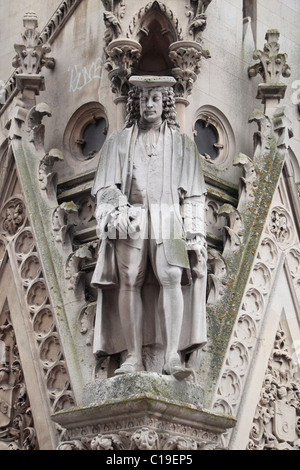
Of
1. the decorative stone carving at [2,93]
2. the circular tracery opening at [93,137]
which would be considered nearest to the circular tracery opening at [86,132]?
the circular tracery opening at [93,137]

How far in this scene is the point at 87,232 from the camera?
42.7 ft

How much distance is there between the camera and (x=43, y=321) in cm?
1281

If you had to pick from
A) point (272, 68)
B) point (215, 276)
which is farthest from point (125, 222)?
point (272, 68)

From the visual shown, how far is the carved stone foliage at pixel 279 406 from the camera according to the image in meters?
12.6

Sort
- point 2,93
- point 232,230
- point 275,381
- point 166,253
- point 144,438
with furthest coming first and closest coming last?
point 2,93
point 232,230
point 275,381
point 166,253
point 144,438

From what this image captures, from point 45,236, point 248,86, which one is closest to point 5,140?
point 45,236

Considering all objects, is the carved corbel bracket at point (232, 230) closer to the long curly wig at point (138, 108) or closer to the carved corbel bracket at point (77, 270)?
the long curly wig at point (138, 108)

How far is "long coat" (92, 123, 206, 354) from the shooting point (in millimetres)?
11695

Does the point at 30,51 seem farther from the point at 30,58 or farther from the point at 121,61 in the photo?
the point at 121,61

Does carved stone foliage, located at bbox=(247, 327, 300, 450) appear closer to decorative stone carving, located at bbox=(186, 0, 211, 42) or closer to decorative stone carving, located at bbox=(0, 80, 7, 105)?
decorative stone carving, located at bbox=(186, 0, 211, 42)

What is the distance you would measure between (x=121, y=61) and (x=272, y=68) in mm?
1853

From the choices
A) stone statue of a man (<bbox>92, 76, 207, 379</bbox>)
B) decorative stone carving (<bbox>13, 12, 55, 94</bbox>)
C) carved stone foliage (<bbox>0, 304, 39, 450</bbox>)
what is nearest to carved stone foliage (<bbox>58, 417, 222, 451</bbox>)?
stone statue of a man (<bbox>92, 76, 207, 379</bbox>)
